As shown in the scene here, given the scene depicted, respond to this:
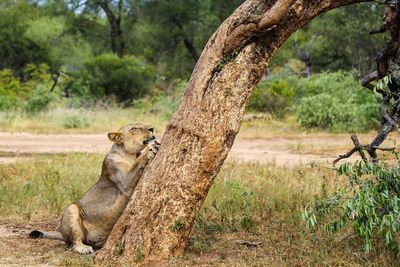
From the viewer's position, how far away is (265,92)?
22578 millimetres

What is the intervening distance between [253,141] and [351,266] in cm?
1186

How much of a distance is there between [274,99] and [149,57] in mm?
16581

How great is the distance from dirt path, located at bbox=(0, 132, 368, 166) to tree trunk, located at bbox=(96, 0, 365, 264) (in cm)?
638

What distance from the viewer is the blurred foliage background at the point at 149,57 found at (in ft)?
73.8

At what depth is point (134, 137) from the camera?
21.4 ft

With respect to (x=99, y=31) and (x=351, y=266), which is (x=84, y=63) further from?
(x=351, y=266)

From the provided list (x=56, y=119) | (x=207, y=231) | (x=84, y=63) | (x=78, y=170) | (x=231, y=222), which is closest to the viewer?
(x=207, y=231)

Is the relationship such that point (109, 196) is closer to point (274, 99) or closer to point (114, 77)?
point (274, 99)

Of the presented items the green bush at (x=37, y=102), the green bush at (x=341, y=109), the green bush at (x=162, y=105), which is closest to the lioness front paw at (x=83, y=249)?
the green bush at (x=341, y=109)

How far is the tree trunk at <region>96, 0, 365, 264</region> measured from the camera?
565 cm

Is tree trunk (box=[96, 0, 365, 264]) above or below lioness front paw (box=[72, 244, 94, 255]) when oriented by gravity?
above

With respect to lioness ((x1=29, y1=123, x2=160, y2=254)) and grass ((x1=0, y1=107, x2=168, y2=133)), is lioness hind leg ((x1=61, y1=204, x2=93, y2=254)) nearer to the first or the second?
lioness ((x1=29, y1=123, x2=160, y2=254))

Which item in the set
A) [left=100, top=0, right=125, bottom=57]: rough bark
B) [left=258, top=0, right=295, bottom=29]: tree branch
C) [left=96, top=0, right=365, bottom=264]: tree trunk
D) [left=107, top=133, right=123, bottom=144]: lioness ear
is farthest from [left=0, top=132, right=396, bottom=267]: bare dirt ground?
[left=100, top=0, right=125, bottom=57]: rough bark

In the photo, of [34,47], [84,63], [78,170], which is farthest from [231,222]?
[34,47]
